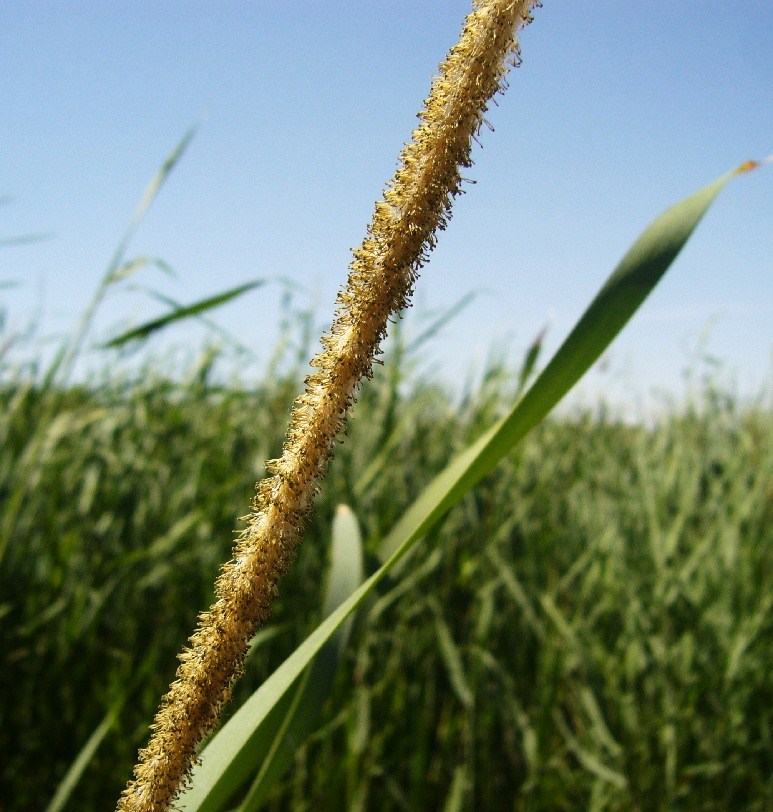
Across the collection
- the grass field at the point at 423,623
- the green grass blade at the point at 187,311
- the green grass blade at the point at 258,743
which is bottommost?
the grass field at the point at 423,623

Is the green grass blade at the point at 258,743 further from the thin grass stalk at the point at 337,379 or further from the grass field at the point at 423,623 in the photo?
the grass field at the point at 423,623

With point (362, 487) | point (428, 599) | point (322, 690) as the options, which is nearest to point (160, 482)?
point (362, 487)

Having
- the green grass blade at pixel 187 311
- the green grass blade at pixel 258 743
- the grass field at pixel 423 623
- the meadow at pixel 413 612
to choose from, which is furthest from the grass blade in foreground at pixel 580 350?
the grass field at pixel 423 623

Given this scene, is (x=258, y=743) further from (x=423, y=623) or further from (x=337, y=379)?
(x=423, y=623)

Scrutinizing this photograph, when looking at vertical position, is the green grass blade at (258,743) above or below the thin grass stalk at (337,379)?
below

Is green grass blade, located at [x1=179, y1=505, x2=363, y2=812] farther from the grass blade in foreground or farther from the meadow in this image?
the meadow

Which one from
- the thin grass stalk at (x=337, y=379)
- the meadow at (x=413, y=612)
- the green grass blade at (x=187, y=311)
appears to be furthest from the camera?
the meadow at (x=413, y=612)
